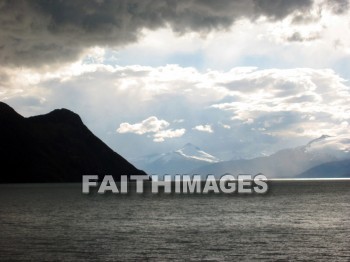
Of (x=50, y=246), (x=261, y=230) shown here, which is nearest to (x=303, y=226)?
(x=261, y=230)

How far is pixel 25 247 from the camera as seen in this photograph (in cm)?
6938

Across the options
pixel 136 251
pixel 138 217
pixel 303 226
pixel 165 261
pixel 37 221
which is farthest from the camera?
pixel 138 217

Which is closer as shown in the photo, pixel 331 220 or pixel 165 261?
pixel 165 261

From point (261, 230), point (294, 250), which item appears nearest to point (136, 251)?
point (294, 250)

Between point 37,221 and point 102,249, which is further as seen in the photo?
point 37,221

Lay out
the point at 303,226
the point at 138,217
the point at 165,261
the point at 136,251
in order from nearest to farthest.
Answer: the point at 165,261, the point at 136,251, the point at 303,226, the point at 138,217

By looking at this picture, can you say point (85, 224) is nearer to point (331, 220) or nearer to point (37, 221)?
point (37, 221)

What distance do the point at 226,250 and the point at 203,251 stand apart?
3559 mm

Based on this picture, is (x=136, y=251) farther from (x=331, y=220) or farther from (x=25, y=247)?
(x=331, y=220)

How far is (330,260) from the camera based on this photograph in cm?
6219

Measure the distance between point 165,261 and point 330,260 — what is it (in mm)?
21482

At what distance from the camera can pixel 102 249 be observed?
226ft

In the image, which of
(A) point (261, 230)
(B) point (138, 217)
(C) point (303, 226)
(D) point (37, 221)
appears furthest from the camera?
(B) point (138, 217)

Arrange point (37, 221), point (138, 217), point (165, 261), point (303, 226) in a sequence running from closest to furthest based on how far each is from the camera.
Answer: point (165, 261) < point (303, 226) < point (37, 221) < point (138, 217)
